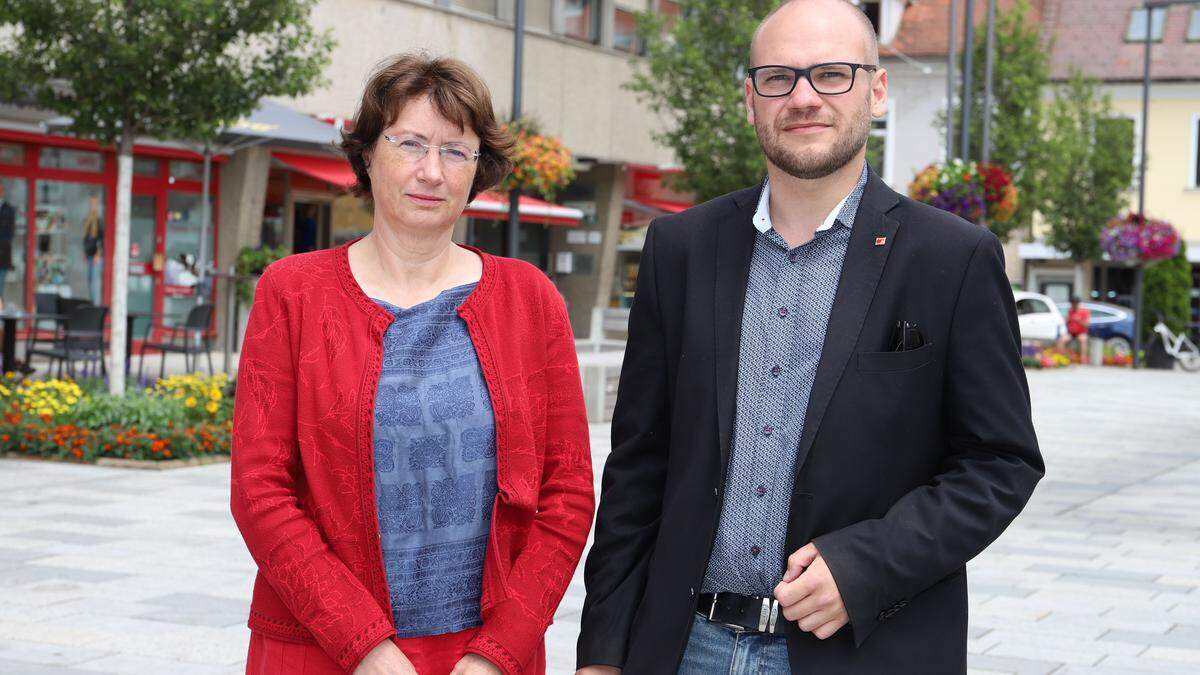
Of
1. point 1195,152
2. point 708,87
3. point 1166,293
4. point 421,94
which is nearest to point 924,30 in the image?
point 1195,152

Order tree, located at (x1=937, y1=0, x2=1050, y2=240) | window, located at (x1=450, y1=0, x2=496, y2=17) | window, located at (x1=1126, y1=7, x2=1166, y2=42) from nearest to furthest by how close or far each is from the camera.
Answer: window, located at (x1=450, y1=0, x2=496, y2=17) → tree, located at (x1=937, y1=0, x2=1050, y2=240) → window, located at (x1=1126, y1=7, x2=1166, y2=42)

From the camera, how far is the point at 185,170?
23.7 meters

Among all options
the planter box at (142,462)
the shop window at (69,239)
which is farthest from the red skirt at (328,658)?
the shop window at (69,239)

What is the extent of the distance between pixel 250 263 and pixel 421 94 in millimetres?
20338

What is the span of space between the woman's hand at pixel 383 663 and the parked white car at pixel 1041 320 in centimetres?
3310

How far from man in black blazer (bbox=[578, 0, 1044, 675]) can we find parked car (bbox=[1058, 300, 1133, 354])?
118 feet

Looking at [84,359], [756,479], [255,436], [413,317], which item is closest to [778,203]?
[756,479]

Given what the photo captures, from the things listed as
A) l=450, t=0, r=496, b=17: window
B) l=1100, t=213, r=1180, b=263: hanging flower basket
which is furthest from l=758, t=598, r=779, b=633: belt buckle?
l=1100, t=213, r=1180, b=263: hanging flower basket

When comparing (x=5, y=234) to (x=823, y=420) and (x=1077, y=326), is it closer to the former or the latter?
(x=823, y=420)

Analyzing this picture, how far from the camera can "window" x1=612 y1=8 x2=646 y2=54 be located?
31.9m

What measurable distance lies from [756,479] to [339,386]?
73cm

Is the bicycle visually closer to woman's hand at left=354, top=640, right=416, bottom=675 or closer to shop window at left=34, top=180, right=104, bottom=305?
shop window at left=34, top=180, right=104, bottom=305

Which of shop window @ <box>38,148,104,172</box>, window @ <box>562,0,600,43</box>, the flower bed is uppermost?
window @ <box>562,0,600,43</box>

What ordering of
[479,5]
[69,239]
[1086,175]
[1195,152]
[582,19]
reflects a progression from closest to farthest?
[69,239]
[479,5]
[582,19]
[1086,175]
[1195,152]
